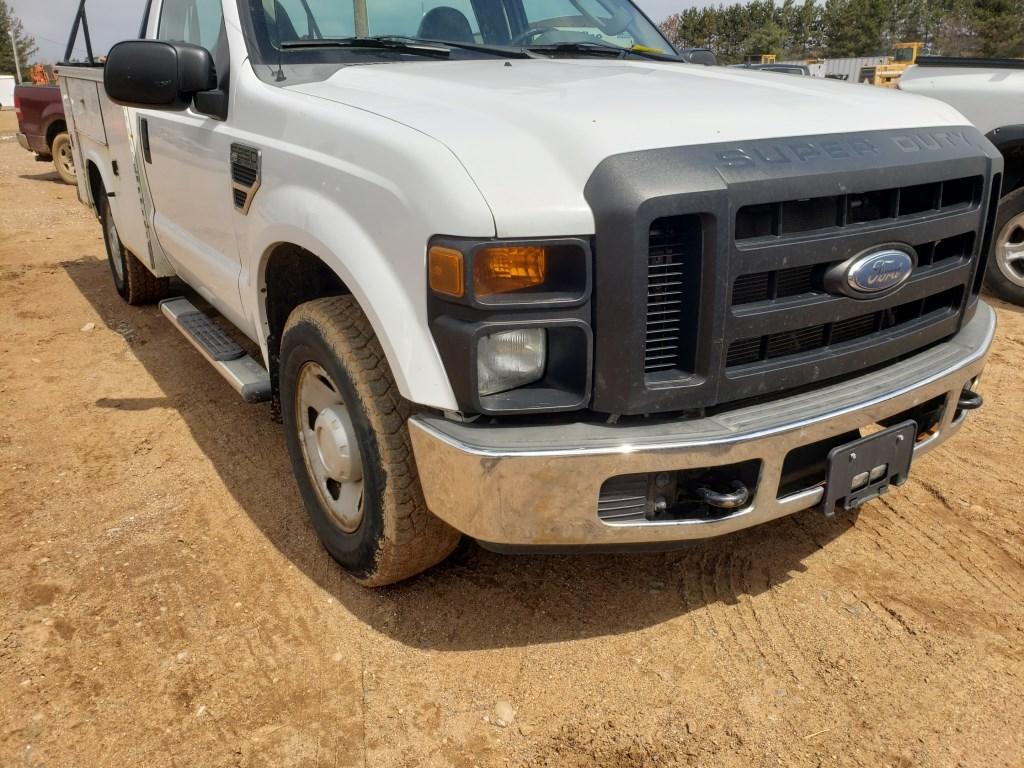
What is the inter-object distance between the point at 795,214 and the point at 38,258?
8065mm

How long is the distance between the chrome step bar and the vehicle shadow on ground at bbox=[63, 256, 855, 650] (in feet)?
1.62

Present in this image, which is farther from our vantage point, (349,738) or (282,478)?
(282,478)

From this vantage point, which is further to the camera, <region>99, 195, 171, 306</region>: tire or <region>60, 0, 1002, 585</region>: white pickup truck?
<region>99, 195, 171, 306</region>: tire

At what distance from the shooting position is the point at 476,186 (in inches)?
76.0

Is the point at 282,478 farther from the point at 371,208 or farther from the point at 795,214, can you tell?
the point at 795,214

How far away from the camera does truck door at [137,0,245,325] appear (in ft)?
10.5

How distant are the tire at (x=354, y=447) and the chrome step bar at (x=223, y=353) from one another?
32cm

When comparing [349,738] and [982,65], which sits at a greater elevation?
[982,65]

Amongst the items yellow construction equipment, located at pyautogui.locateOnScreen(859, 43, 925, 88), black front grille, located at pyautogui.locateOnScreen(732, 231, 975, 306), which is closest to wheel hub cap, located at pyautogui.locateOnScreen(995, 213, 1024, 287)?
yellow construction equipment, located at pyautogui.locateOnScreen(859, 43, 925, 88)

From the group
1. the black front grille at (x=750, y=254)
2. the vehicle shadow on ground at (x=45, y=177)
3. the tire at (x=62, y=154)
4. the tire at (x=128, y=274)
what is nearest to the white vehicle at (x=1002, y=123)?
the black front grille at (x=750, y=254)

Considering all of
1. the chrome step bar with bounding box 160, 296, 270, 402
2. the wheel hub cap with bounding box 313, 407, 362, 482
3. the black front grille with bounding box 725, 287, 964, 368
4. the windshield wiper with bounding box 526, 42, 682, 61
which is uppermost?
the windshield wiper with bounding box 526, 42, 682, 61

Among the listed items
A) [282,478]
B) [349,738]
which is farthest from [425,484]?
[282,478]

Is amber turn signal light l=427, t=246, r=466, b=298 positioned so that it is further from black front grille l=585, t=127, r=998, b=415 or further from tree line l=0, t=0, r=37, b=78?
tree line l=0, t=0, r=37, b=78

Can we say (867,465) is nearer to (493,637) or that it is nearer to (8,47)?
(493,637)
